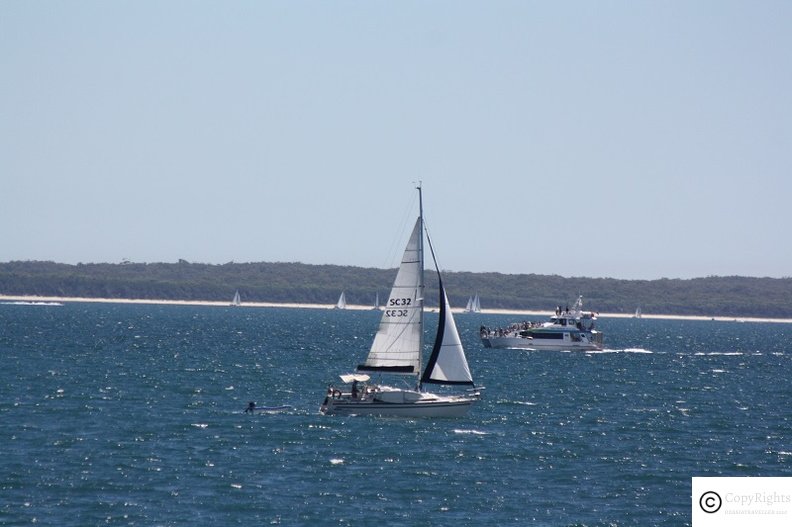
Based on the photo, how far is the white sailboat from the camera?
5984 centimetres

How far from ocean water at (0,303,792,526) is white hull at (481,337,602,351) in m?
37.0

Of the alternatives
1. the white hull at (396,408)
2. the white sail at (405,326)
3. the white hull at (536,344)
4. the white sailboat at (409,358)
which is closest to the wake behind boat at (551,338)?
the white hull at (536,344)

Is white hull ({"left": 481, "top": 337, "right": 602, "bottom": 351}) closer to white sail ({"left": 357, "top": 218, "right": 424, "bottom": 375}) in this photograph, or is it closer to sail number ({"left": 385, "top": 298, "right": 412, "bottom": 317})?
sail number ({"left": 385, "top": 298, "right": 412, "bottom": 317})

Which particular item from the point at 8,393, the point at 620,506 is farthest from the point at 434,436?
the point at 8,393

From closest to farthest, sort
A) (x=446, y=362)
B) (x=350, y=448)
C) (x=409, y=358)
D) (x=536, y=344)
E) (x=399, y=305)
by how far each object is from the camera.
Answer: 1. (x=350, y=448)
2. (x=409, y=358)
3. (x=399, y=305)
4. (x=446, y=362)
5. (x=536, y=344)

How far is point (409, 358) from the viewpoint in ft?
197

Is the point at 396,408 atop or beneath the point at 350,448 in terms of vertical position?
atop

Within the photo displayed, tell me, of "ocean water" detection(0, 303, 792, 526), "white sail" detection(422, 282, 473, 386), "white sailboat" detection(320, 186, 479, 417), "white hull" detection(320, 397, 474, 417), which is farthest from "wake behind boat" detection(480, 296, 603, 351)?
"white hull" detection(320, 397, 474, 417)

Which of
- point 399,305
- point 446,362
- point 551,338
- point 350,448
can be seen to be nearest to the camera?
point 350,448

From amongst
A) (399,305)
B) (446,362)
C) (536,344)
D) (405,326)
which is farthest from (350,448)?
(536,344)

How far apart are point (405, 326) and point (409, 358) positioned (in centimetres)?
149

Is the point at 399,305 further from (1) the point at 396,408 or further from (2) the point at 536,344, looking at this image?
(2) the point at 536,344

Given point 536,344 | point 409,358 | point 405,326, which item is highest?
point 405,326

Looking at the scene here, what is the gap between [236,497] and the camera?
40188mm
